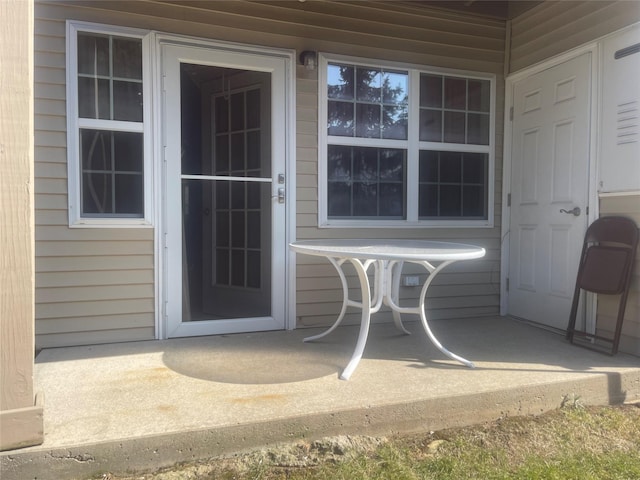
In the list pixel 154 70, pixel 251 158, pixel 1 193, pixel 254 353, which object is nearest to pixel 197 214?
pixel 251 158

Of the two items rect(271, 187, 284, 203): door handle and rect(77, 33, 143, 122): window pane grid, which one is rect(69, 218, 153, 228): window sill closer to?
rect(77, 33, 143, 122): window pane grid

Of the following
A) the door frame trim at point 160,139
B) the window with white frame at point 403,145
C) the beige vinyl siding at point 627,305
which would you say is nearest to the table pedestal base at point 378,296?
the window with white frame at point 403,145

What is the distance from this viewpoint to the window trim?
2.85 meters

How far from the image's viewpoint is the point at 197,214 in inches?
156

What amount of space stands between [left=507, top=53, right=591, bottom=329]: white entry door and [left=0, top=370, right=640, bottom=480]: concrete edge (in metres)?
1.01

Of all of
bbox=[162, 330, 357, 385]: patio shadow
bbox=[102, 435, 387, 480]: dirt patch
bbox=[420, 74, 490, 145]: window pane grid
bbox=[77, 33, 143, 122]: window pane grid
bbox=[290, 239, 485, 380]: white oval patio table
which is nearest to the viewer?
bbox=[102, 435, 387, 480]: dirt patch

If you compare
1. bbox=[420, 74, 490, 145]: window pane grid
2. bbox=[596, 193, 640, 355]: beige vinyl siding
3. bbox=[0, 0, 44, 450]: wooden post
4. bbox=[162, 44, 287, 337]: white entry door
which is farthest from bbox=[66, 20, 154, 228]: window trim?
bbox=[596, 193, 640, 355]: beige vinyl siding

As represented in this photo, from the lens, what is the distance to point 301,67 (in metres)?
3.33

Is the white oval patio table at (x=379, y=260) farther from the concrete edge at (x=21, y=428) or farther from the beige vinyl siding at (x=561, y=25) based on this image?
the beige vinyl siding at (x=561, y=25)

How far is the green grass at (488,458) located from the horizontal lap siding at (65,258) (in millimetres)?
1495

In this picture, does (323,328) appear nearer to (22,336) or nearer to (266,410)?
(266,410)

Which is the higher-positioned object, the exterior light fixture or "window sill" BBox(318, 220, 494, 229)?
the exterior light fixture

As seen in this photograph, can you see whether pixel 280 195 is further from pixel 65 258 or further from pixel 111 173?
pixel 65 258

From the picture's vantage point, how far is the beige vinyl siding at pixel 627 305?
2.80m
